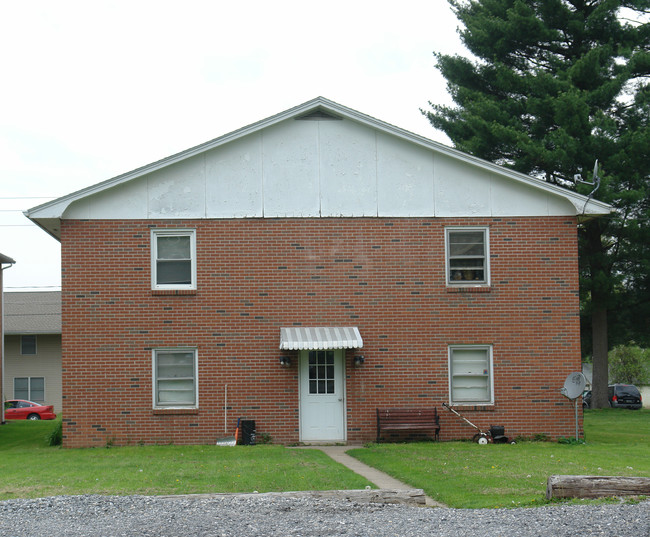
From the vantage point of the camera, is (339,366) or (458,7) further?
(458,7)

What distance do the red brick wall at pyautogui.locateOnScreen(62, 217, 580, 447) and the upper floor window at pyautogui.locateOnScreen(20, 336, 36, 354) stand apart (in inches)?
1118

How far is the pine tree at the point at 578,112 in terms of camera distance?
31516mm

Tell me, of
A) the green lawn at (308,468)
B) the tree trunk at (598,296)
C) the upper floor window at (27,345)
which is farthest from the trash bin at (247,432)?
the upper floor window at (27,345)

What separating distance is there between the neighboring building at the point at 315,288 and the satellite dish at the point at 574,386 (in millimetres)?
459

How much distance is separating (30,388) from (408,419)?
31.7 meters

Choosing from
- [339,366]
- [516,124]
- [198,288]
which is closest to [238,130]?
[198,288]

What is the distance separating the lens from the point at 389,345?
63.4ft

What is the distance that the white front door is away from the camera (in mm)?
19188

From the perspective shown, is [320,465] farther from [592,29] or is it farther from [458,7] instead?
[458,7]

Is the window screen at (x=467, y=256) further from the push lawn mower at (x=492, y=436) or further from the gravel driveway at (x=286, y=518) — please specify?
the gravel driveway at (x=286, y=518)

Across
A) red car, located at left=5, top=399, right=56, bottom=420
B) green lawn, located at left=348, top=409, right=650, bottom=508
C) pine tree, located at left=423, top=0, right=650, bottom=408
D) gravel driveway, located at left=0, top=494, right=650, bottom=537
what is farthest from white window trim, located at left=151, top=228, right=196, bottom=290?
red car, located at left=5, top=399, right=56, bottom=420

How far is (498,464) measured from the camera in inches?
563

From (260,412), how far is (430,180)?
20.7 ft

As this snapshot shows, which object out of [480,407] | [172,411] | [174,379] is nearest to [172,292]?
[174,379]
